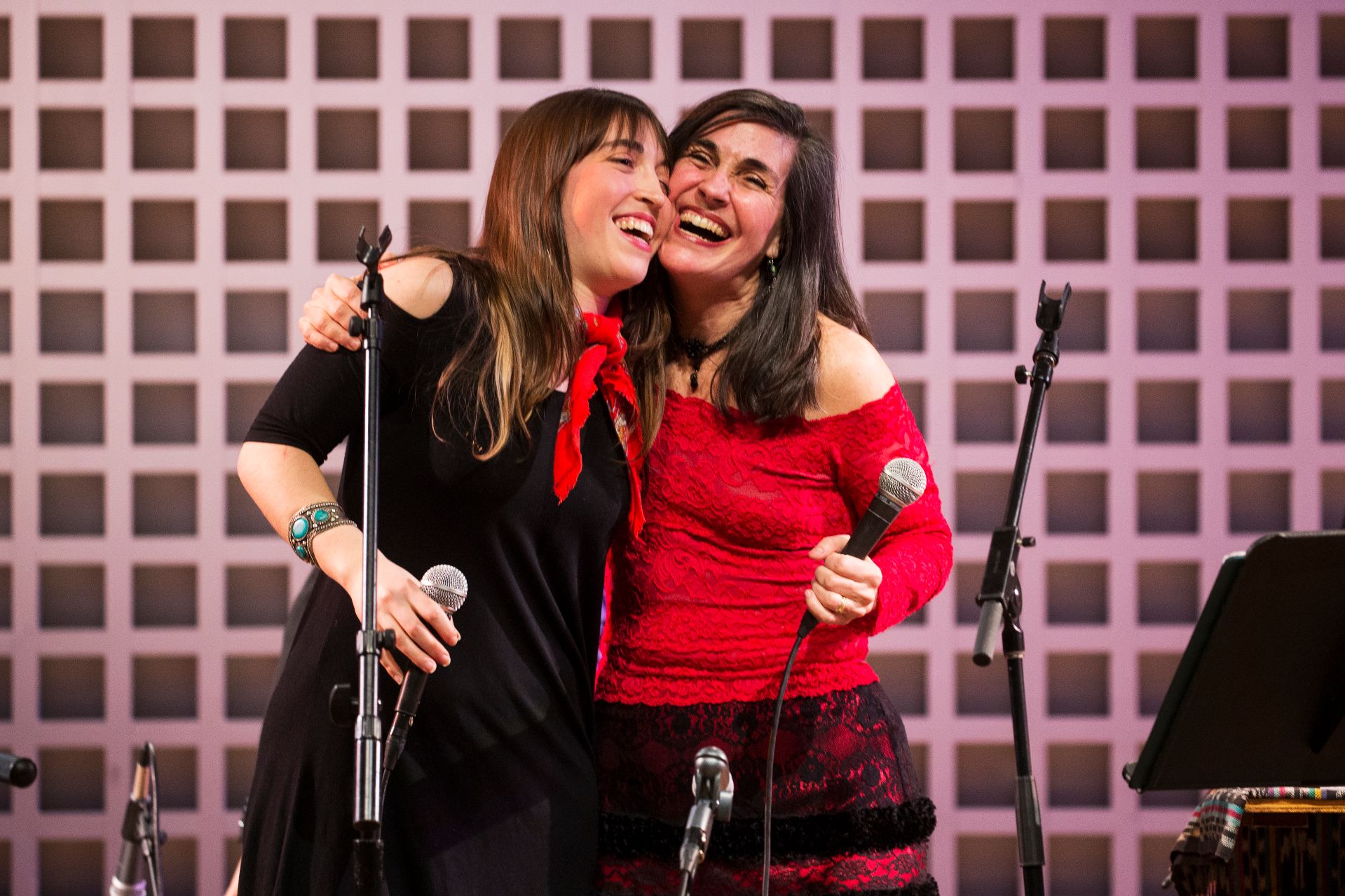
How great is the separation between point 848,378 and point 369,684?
884mm

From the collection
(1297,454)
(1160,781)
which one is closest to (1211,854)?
(1160,781)

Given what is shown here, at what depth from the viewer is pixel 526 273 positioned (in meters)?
1.81

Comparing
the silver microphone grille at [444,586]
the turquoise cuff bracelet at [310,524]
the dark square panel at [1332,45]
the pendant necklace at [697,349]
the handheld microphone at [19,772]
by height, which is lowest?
the handheld microphone at [19,772]

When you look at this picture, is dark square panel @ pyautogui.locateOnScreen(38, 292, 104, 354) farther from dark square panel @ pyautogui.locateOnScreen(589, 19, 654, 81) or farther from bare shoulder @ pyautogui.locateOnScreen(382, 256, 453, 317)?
bare shoulder @ pyautogui.locateOnScreen(382, 256, 453, 317)

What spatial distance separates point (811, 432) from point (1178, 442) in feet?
6.97

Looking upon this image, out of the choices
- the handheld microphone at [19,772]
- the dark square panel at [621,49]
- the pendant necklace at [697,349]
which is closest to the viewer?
the handheld microphone at [19,772]

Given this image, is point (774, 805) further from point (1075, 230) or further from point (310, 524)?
point (1075, 230)

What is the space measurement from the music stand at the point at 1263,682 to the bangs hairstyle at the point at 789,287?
678 millimetres

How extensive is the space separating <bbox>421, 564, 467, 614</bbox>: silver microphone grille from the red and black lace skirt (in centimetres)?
45

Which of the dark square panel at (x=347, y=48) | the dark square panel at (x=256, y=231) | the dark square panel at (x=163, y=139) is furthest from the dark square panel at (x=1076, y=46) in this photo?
the dark square panel at (x=163, y=139)

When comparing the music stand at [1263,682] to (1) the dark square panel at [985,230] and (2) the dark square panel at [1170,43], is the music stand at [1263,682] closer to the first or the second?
(1) the dark square panel at [985,230]

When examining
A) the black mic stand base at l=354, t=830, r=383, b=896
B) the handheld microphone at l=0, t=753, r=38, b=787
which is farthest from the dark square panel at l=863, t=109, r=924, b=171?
the handheld microphone at l=0, t=753, r=38, b=787

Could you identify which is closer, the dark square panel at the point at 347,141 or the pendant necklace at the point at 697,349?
the pendant necklace at the point at 697,349

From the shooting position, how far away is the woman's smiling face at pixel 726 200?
1954 mm
